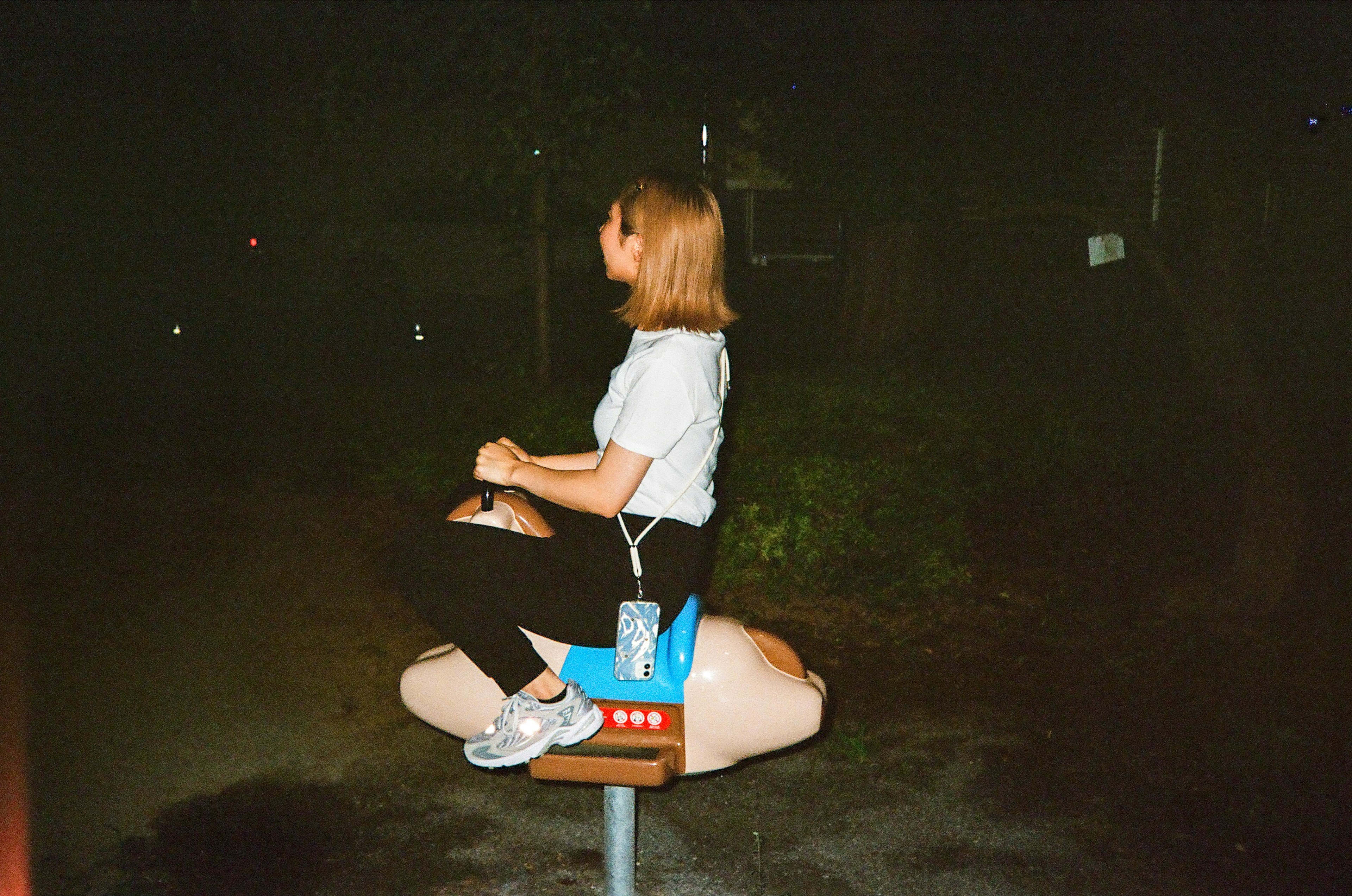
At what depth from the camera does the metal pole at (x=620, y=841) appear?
2.71 meters

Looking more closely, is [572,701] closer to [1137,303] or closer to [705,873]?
[705,873]

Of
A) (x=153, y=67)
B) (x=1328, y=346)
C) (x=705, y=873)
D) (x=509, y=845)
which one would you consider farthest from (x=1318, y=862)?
(x=153, y=67)

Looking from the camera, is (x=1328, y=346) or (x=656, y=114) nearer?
(x=656, y=114)

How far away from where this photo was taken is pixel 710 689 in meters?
2.52

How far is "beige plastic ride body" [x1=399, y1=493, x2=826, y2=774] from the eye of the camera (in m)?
2.53

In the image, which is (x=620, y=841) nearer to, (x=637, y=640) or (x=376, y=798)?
(x=637, y=640)

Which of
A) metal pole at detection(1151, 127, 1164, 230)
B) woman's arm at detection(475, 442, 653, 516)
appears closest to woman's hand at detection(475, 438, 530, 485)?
woman's arm at detection(475, 442, 653, 516)

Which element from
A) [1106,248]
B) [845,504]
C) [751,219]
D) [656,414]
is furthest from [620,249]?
[751,219]

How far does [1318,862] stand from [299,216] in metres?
17.0

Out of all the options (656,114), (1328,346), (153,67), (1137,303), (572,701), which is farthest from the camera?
(153,67)

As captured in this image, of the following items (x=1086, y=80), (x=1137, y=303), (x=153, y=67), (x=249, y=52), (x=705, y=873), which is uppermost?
(x=153, y=67)

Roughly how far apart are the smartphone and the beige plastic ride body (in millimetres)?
127

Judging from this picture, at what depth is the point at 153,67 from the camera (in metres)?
15.5

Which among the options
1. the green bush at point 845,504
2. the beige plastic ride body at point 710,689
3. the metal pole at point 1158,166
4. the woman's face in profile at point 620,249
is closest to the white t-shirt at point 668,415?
A: the woman's face in profile at point 620,249
